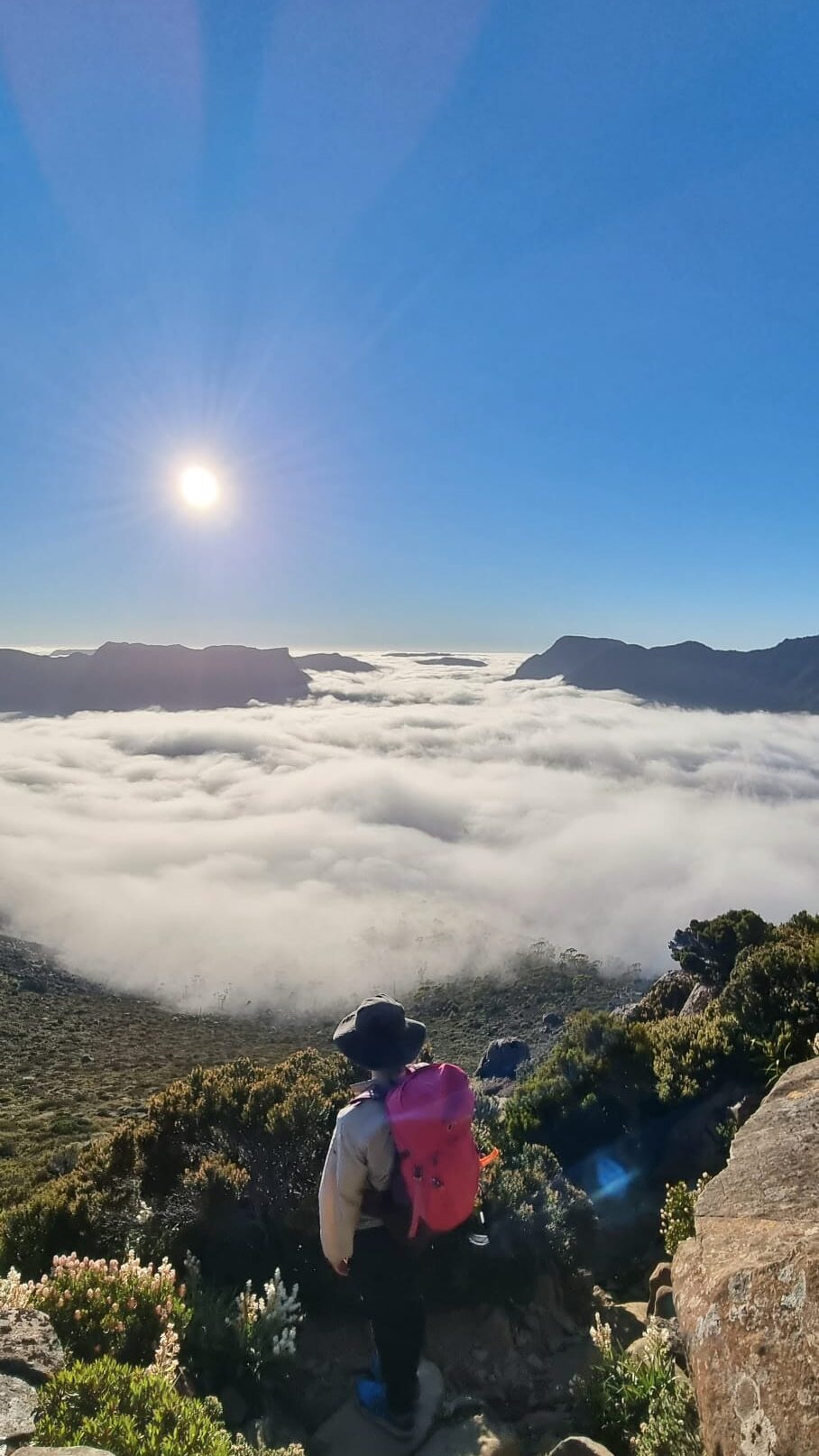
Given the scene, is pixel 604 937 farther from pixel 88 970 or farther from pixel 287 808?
pixel 287 808

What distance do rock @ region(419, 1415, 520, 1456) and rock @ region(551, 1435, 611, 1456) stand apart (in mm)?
616

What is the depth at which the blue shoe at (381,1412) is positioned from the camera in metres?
4.04

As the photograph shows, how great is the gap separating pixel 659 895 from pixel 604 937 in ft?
106

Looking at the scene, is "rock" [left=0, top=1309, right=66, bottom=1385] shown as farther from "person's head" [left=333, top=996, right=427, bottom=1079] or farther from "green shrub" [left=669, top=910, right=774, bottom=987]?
"green shrub" [left=669, top=910, right=774, bottom=987]

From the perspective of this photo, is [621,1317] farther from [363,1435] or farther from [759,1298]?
[759,1298]

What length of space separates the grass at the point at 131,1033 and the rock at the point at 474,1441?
46.4ft


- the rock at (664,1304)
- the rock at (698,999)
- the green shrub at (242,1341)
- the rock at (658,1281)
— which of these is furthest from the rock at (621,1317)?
the rock at (698,999)

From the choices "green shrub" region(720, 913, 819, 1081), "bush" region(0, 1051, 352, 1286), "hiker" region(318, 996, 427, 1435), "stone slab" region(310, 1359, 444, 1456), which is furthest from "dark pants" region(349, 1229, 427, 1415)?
"green shrub" region(720, 913, 819, 1081)

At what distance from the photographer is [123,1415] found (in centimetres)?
281

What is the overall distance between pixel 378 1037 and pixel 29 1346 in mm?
2125

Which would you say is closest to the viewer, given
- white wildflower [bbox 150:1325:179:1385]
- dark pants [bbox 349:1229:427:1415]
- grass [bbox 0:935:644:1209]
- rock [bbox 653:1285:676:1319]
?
white wildflower [bbox 150:1325:179:1385]

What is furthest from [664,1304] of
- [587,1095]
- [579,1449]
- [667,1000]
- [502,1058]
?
[502,1058]

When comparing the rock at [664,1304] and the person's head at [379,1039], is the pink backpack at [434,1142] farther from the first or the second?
the rock at [664,1304]

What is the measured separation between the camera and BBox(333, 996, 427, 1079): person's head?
12.1 feet
